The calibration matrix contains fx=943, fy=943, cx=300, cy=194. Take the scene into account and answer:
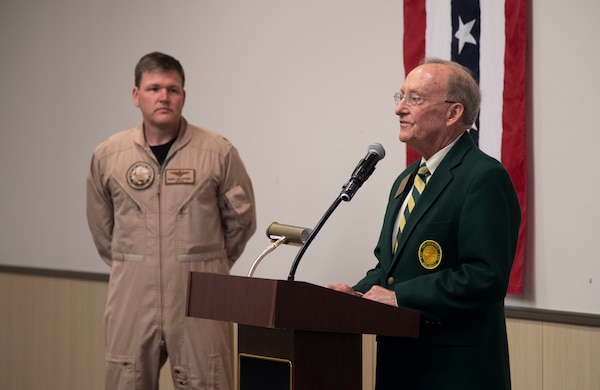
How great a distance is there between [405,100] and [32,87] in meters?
4.13

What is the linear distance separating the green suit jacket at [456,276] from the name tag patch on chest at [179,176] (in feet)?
4.77

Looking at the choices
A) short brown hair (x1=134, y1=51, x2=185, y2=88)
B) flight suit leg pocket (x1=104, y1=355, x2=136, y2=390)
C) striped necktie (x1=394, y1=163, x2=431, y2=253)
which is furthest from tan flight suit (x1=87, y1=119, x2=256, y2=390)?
striped necktie (x1=394, y1=163, x2=431, y2=253)

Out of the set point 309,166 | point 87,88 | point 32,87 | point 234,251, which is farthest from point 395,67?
point 32,87

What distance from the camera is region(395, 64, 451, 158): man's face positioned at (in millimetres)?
2670

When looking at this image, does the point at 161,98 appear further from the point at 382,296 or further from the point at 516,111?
the point at 382,296

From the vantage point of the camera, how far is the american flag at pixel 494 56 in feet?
12.9

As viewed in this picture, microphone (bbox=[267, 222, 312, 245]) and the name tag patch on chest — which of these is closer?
microphone (bbox=[267, 222, 312, 245])

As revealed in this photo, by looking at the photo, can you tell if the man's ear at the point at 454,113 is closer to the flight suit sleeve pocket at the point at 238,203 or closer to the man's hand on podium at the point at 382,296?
the man's hand on podium at the point at 382,296

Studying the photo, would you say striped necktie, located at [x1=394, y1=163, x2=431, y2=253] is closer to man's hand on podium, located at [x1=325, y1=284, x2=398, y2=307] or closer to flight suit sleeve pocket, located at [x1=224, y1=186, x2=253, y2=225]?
man's hand on podium, located at [x1=325, y1=284, x2=398, y2=307]

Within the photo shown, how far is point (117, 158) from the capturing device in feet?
13.3

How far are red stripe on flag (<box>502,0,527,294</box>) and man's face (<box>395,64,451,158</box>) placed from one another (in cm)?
132

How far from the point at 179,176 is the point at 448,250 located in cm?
167

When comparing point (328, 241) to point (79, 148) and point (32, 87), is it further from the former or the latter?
point (32, 87)

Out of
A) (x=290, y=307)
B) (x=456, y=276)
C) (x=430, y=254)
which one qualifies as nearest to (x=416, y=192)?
(x=430, y=254)
